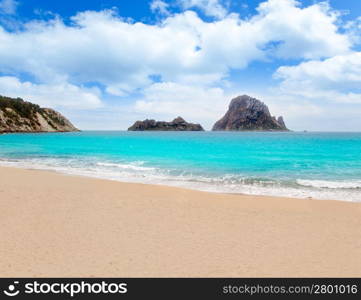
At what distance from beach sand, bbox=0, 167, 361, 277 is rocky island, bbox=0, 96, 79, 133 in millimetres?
159857

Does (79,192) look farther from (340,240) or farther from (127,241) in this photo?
(340,240)

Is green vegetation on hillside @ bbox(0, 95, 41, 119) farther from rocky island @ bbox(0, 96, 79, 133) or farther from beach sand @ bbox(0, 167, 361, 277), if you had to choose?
beach sand @ bbox(0, 167, 361, 277)

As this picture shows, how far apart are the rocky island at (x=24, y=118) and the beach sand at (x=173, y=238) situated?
524ft

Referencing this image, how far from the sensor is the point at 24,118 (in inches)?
5950

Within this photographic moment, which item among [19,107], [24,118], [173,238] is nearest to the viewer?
[173,238]

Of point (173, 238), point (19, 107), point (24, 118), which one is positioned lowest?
point (173, 238)

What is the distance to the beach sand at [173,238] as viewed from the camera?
4.73m

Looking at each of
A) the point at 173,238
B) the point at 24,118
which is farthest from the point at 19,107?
the point at 173,238

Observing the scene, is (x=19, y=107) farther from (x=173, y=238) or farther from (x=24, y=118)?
(x=173, y=238)

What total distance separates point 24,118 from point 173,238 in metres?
176

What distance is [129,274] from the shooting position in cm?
449

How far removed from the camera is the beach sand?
4.73m

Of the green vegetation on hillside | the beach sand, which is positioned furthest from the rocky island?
the beach sand

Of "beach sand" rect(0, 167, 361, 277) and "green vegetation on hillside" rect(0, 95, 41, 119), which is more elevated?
"green vegetation on hillside" rect(0, 95, 41, 119)
